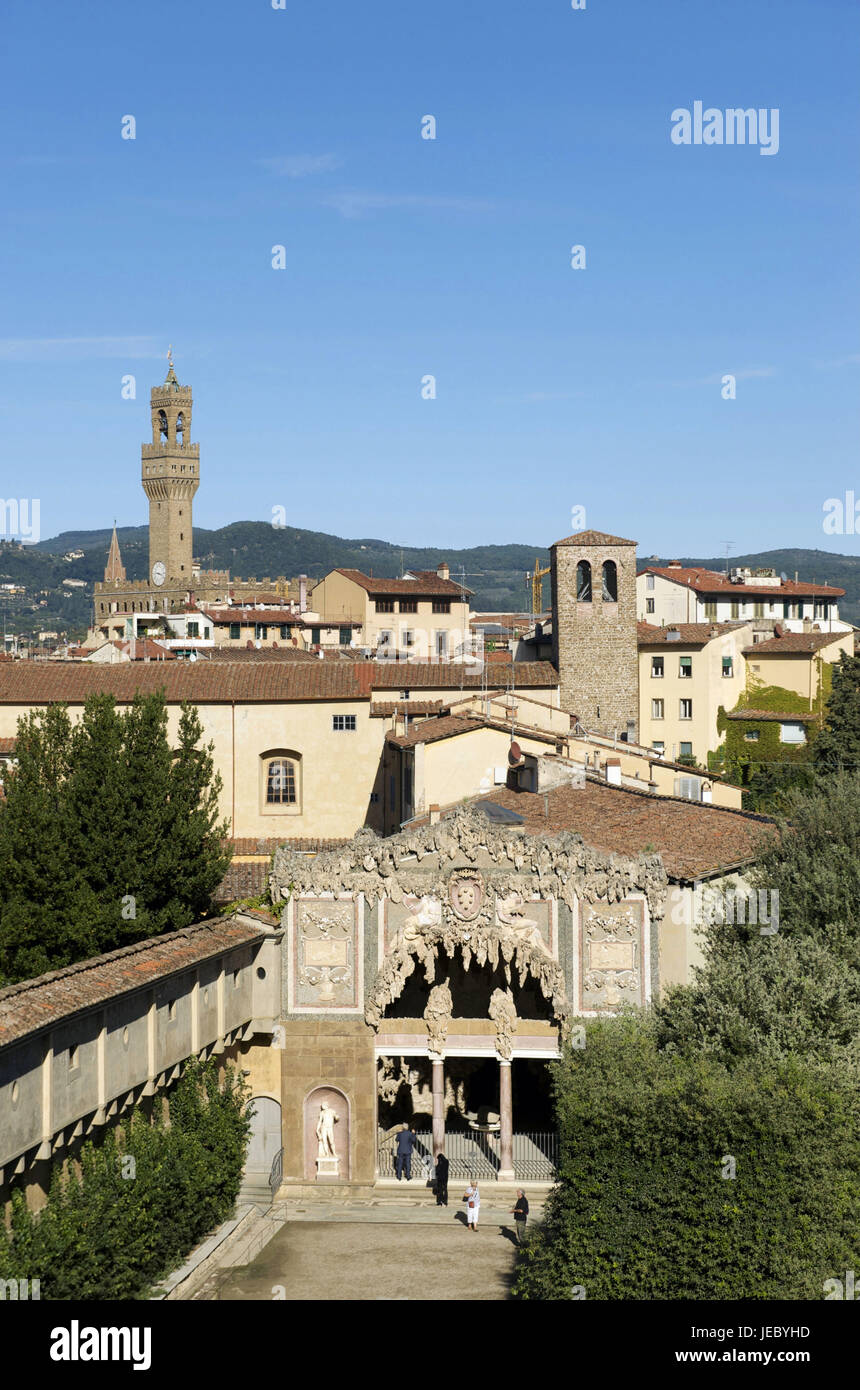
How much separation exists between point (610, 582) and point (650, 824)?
4223 cm

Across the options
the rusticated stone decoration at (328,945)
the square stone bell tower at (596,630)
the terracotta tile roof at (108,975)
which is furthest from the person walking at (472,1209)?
the square stone bell tower at (596,630)

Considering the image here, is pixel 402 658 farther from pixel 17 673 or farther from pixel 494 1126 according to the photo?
pixel 494 1126

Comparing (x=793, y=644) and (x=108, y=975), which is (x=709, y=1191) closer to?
(x=108, y=975)

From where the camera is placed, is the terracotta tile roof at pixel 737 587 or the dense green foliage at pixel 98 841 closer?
the dense green foliage at pixel 98 841

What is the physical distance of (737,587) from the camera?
318 feet

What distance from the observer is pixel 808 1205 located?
25031mm

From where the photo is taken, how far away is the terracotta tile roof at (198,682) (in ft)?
182

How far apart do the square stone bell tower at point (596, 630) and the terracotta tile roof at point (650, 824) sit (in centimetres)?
3347

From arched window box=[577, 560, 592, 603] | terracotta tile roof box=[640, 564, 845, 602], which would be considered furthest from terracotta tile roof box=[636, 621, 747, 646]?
terracotta tile roof box=[640, 564, 845, 602]

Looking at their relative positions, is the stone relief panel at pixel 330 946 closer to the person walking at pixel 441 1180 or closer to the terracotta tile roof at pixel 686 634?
the person walking at pixel 441 1180

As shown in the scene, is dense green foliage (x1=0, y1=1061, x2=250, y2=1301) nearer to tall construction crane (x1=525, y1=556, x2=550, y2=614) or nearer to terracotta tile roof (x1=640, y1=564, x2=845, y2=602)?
terracotta tile roof (x1=640, y1=564, x2=845, y2=602)

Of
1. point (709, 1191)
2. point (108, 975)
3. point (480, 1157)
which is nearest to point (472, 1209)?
point (480, 1157)
